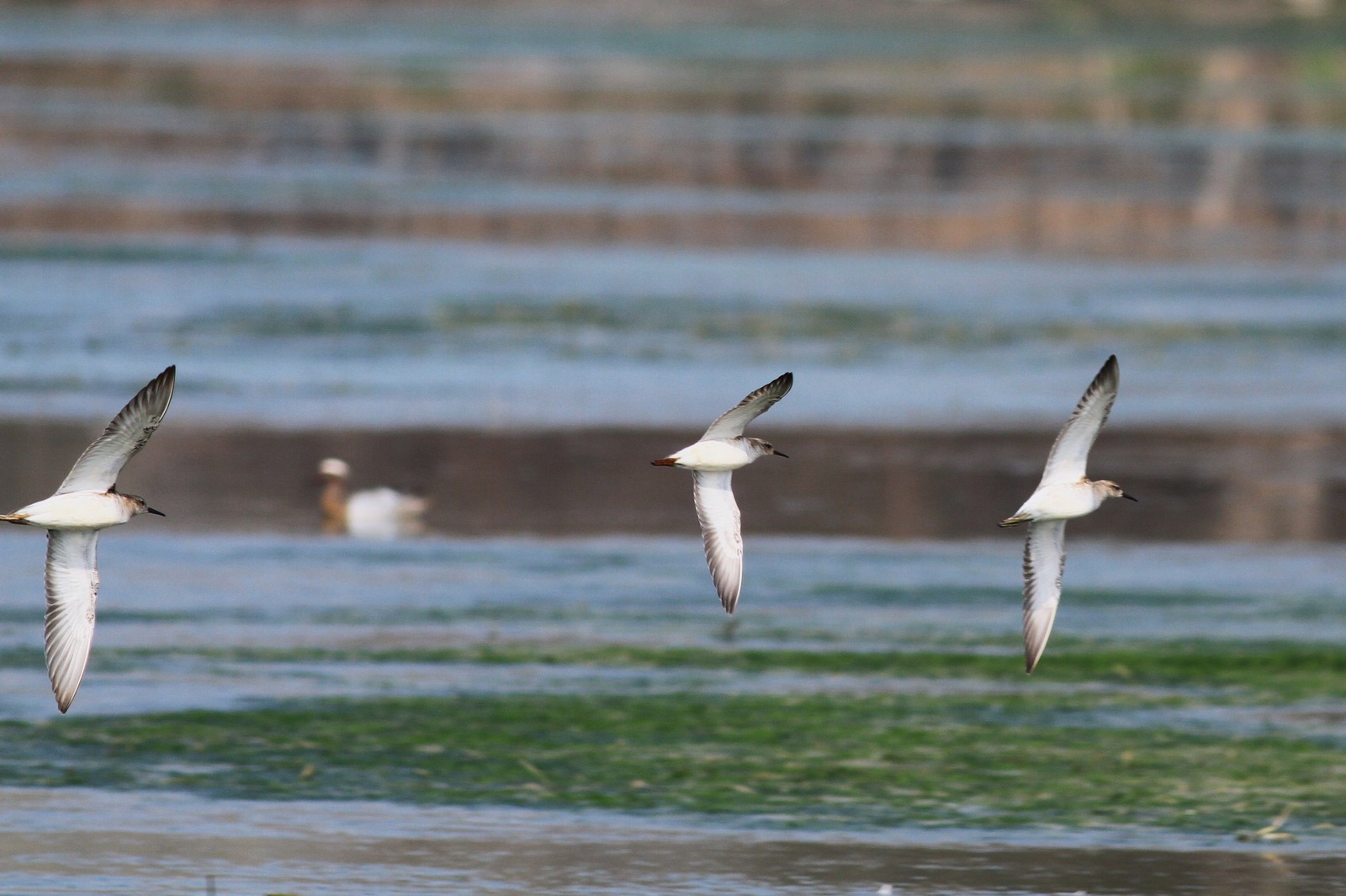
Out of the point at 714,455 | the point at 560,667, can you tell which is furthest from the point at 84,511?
the point at 560,667

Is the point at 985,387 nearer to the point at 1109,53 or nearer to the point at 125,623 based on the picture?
the point at 125,623

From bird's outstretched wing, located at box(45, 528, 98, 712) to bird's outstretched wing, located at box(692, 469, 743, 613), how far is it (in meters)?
1.79

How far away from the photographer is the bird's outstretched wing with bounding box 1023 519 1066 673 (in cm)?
832

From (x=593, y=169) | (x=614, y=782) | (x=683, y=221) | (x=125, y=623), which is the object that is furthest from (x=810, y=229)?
(x=614, y=782)

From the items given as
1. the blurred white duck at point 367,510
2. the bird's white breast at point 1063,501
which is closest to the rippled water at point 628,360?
the blurred white duck at point 367,510

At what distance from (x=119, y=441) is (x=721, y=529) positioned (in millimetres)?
1715

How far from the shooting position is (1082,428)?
25.8ft

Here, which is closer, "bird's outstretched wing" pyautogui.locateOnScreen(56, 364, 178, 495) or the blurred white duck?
"bird's outstretched wing" pyautogui.locateOnScreen(56, 364, 178, 495)

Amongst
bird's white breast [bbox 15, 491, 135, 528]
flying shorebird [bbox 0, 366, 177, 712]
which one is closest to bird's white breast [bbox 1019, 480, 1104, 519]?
flying shorebird [bbox 0, 366, 177, 712]

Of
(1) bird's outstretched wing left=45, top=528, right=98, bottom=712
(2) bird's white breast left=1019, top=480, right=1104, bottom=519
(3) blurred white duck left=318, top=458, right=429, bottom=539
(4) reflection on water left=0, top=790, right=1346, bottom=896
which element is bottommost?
(4) reflection on water left=0, top=790, right=1346, bottom=896

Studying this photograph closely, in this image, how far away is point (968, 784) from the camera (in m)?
14.8

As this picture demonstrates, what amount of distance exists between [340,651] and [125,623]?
1539mm

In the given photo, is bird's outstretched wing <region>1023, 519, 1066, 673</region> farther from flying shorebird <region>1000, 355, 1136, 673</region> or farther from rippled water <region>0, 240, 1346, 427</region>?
rippled water <region>0, 240, 1346, 427</region>

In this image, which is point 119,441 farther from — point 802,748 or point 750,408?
point 802,748
